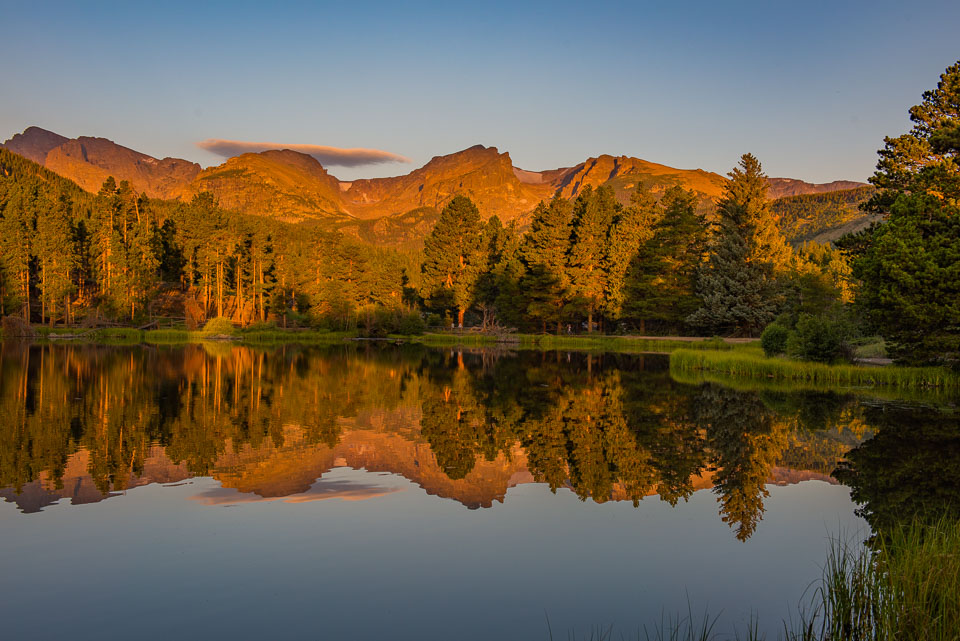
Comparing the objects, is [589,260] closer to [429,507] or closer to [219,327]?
[219,327]

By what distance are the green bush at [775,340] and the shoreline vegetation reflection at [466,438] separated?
29.9 ft

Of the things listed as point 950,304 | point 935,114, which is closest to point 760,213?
point 935,114

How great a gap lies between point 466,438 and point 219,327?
6059cm

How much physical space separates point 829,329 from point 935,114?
39.9 feet

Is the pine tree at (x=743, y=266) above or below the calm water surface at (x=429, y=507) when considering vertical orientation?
above

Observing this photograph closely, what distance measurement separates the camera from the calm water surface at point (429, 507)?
688 cm

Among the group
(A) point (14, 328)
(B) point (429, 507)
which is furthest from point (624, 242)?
(A) point (14, 328)

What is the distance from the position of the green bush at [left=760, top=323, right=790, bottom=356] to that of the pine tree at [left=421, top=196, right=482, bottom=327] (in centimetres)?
4190

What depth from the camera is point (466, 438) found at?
16859 millimetres

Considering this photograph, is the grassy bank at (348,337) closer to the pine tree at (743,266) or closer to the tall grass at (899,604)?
the pine tree at (743,266)

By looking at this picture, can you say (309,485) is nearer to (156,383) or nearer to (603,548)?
(603,548)

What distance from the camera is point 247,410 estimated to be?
20781mm

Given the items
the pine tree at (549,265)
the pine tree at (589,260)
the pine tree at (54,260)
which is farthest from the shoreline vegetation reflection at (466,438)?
the pine tree at (54,260)

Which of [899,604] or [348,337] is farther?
[348,337]
